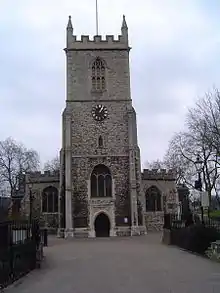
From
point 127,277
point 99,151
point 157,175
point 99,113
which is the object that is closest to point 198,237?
point 127,277

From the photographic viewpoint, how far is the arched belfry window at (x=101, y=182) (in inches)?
1642

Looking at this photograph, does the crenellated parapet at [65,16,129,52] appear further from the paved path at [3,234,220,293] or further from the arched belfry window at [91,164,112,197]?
the paved path at [3,234,220,293]

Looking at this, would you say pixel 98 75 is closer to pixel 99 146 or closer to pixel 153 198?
pixel 99 146

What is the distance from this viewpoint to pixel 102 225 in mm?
41750

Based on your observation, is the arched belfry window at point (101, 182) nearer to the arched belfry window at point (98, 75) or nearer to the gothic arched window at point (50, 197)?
the gothic arched window at point (50, 197)

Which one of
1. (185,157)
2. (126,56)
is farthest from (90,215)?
(126,56)

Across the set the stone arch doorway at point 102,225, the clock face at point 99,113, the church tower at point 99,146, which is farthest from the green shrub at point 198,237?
the clock face at point 99,113

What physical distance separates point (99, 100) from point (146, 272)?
1221 inches

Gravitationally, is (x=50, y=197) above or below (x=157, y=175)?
below

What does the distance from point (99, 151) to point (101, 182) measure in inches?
122

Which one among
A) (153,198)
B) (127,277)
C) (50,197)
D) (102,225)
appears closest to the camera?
(127,277)

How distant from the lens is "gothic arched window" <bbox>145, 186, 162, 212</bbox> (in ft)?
156

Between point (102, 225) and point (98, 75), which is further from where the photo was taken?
point (98, 75)

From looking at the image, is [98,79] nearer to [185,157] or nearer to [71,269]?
[185,157]
